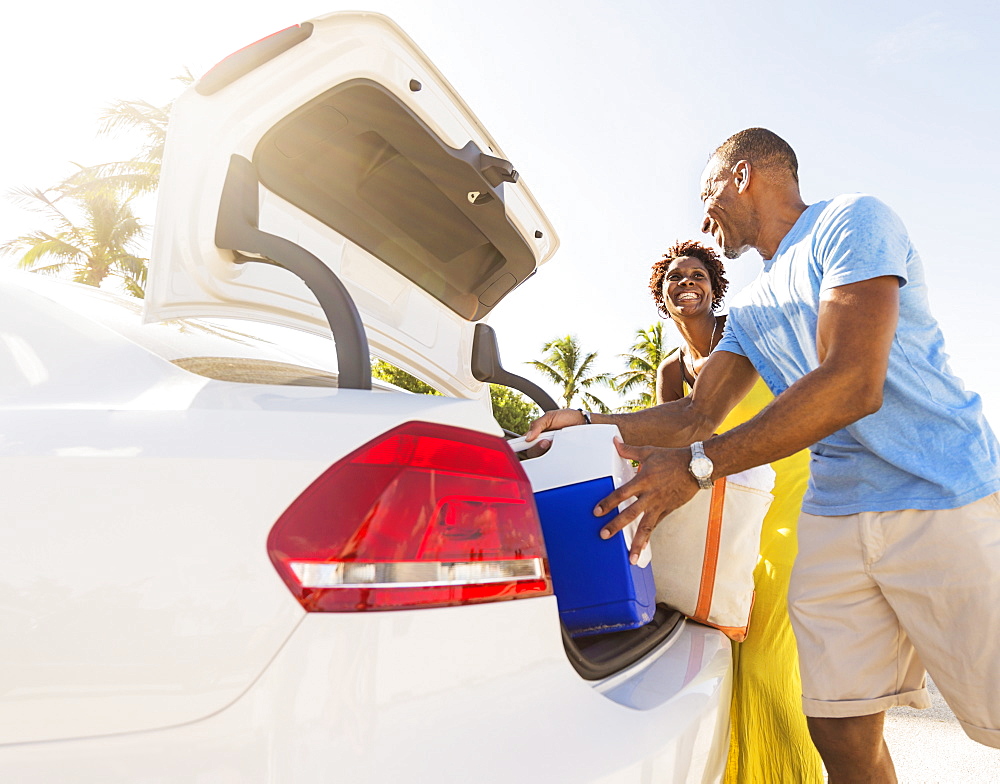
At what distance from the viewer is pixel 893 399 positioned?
5.37ft

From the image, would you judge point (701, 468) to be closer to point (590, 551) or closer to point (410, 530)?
point (590, 551)

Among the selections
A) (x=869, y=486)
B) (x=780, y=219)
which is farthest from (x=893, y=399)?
(x=780, y=219)

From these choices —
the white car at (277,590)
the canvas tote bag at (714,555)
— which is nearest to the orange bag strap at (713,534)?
the canvas tote bag at (714,555)

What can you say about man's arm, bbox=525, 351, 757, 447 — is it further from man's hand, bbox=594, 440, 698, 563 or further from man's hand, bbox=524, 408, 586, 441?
man's hand, bbox=594, 440, 698, 563

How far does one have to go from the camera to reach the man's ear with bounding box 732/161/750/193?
78.0 inches

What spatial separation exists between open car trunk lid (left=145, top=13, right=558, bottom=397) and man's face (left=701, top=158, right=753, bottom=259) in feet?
1.69

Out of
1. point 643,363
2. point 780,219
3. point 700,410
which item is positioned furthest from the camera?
point 643,363

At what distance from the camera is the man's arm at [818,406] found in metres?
1.46

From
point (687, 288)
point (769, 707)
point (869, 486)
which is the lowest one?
point (769, 707)

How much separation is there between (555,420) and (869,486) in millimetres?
870

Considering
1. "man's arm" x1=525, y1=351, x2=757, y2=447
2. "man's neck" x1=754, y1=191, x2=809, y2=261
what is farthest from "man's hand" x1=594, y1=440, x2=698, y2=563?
"man's neck" x1=754, y1=191, x2=809, y2=261

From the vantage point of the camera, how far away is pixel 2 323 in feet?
3.50

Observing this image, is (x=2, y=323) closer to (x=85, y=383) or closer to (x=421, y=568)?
(x=85, y=383)

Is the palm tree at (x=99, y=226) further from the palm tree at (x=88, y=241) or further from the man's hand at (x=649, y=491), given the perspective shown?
the man's hand at (x=649, y=491)
